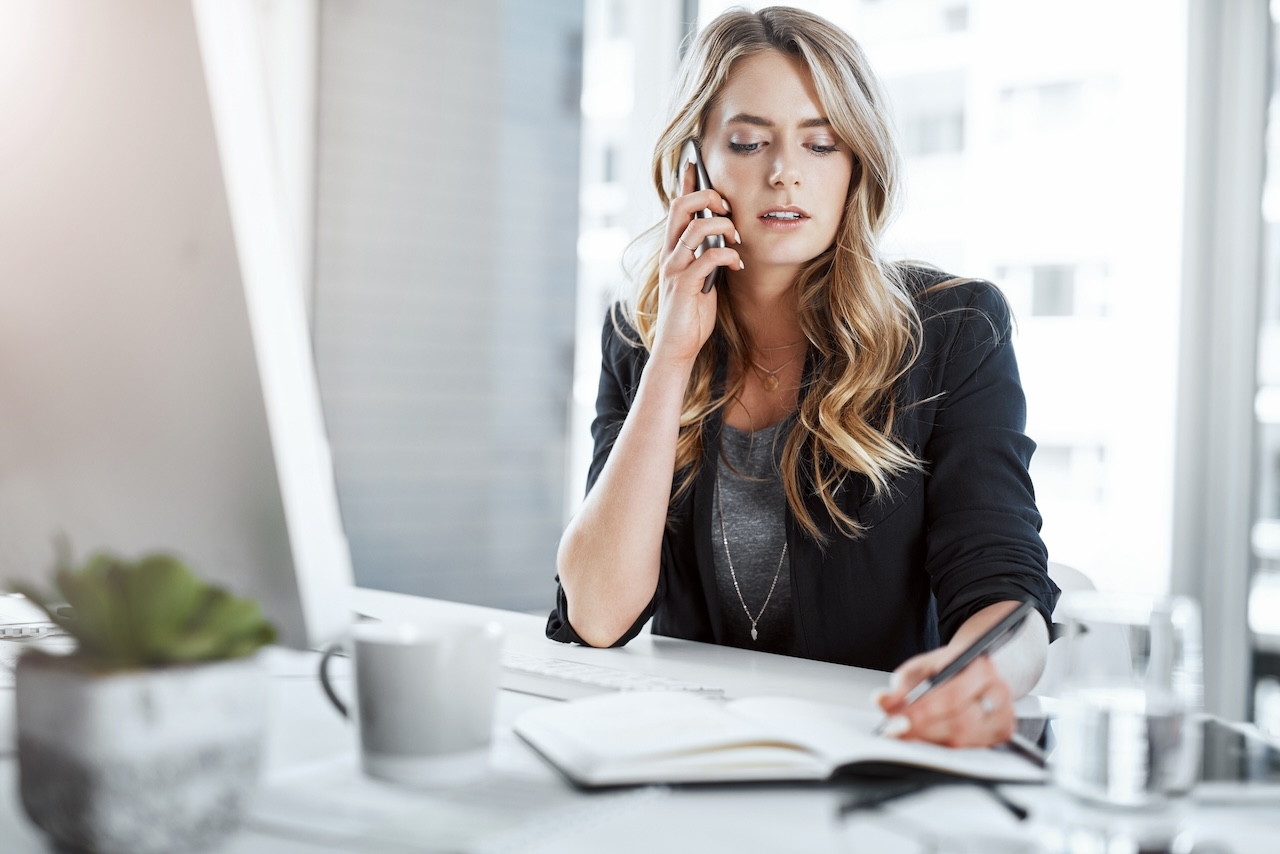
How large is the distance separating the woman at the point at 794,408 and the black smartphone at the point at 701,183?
0.5 inches

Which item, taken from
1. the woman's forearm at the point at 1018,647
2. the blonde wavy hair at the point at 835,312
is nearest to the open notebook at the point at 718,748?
the woman's forearm at the point at 1018,647

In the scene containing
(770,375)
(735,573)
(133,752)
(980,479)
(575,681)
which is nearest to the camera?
(133,752)

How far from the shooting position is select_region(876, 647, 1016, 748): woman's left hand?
72cm

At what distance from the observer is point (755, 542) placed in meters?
1.55

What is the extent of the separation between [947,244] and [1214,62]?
65 centimetres

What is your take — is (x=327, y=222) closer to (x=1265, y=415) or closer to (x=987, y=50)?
(x=987, y=50)

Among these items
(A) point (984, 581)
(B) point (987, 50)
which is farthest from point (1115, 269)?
(A) point (984, 581)

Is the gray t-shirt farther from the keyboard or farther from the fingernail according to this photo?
the fingernail

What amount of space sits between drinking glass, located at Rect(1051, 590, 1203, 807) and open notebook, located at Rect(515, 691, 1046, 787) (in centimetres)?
5

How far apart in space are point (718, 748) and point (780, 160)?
3.32 feet

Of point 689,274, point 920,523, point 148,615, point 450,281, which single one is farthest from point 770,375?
point 450,281

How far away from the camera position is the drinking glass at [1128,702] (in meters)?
0.62

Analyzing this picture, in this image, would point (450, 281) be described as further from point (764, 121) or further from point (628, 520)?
point (628, 520)

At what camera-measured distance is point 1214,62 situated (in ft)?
→ 7.43
